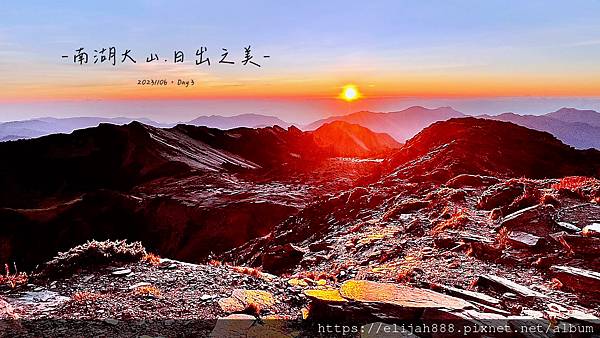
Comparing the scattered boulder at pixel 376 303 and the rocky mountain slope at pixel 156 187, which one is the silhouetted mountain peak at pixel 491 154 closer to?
the rocky mountain slope at pixel 156 187

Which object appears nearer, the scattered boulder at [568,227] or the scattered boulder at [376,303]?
the scattered boulder at [376,303]

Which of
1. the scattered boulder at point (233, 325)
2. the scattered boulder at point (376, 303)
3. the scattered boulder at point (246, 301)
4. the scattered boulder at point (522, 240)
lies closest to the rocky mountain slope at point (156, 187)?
the scattered boulder at point (246, 301)

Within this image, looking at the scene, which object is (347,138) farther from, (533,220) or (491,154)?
(533,220)

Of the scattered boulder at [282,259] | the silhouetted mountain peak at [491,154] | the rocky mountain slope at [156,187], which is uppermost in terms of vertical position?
the silhouetted mountain peak at [491,154]

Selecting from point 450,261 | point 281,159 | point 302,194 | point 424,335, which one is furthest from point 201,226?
point 281,159

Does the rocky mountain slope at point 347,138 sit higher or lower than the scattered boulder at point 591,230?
lower

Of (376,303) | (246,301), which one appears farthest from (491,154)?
(246,301)
